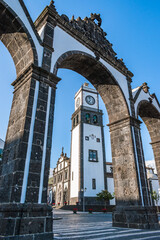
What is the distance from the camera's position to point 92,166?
23.3 m

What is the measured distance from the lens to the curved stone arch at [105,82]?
754 cm

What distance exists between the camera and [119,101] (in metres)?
8.26

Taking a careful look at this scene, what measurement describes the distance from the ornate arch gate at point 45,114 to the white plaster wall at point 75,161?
641 inches

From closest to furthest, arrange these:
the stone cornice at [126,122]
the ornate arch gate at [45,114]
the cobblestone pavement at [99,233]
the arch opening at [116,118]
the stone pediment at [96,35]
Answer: the ornate arch gate at [45,114] → the cobblestone pavement at [99,233] → the arch opening at [116,118] → the stone pediment at [96,35] → the stone cornice at [126,122]

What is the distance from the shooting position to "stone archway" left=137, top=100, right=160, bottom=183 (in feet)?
34.9

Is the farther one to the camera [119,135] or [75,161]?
[75,161]

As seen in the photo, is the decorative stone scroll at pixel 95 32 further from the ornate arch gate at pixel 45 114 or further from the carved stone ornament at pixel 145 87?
the carved stone ornament at pixel 145 87

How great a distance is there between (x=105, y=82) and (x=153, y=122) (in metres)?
4.93

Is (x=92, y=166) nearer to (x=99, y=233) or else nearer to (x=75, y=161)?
(x=75, y=161)

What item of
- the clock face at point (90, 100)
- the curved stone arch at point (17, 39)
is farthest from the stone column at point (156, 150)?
the clock face at point (90, 100)

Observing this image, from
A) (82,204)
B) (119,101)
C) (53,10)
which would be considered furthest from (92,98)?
(53,10)

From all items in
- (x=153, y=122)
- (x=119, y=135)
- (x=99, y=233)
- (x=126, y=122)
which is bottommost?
(x=99, y=233)

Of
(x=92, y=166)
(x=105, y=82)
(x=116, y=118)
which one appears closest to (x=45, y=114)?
(x=116, y=118)

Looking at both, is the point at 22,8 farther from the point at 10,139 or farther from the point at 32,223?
the point at 32,223
